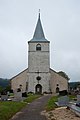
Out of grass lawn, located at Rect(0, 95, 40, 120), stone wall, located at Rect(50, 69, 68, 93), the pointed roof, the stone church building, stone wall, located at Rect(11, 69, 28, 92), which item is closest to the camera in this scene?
grass lawn, located at Rect(0, 95, 40, 120)

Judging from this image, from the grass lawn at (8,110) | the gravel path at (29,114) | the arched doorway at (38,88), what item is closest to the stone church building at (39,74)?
the arched doorway at (38,88)

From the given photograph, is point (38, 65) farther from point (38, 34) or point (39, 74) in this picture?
point (38, 34)

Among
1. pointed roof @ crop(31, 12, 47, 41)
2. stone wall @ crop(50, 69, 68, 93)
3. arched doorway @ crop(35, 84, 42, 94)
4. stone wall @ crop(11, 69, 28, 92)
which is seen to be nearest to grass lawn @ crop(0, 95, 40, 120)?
arched doorway @ crop(35, 84, 42, 94)

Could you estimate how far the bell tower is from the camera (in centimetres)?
7325

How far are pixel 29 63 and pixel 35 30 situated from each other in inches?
325

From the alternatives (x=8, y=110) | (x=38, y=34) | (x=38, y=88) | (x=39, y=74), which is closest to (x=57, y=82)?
(x=38, y=88)

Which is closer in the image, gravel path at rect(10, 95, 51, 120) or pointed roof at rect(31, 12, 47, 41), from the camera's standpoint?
gravel path at rect(10, 95, 51, 120)

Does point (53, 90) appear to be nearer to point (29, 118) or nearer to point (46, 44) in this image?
point (46, 44)

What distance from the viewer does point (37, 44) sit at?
74.7 m

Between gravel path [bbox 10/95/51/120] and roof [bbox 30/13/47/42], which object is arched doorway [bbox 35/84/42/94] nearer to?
roof [bbox 30/13/47/42]

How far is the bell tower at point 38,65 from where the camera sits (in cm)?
7325

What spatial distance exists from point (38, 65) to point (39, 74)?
2030mm

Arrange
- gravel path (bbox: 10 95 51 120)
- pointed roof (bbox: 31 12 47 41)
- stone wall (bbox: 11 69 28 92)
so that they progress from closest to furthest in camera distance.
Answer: gravel path (bbox: 10 95 51 120) → stone wall (bbox: 11 69 28 92) → pointed roof (bbox: 31 12 47 41)

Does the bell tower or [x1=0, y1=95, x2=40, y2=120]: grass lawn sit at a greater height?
the bell tower
